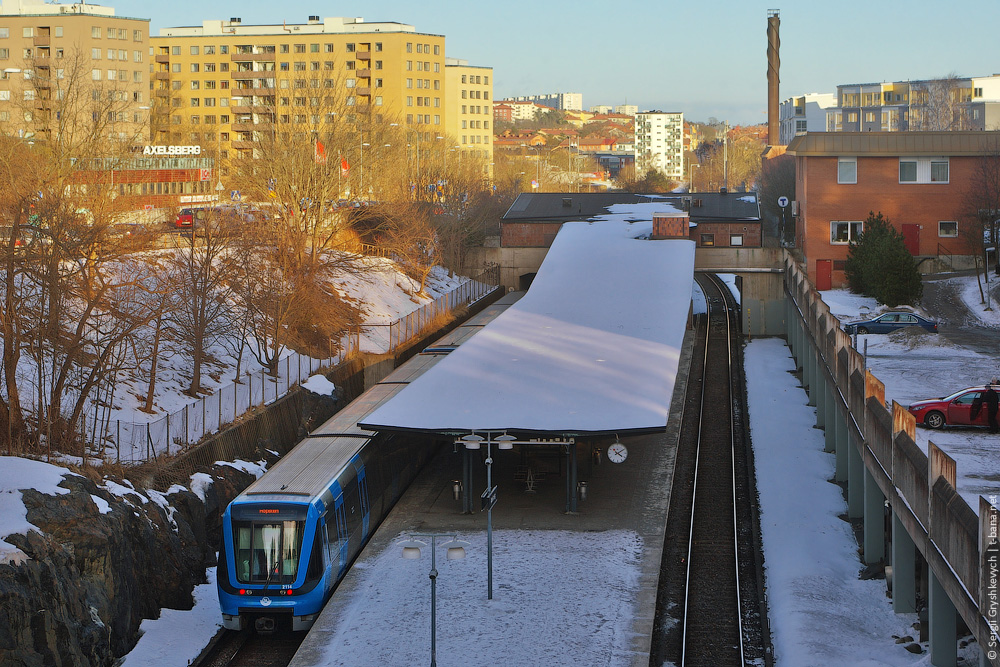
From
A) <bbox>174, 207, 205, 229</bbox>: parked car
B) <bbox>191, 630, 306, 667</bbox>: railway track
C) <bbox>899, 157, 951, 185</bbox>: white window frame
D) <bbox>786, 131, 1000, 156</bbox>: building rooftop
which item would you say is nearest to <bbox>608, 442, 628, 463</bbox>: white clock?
<bbox>191, 630, 306, 667</bbox>: railway track

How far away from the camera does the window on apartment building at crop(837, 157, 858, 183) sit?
201ft

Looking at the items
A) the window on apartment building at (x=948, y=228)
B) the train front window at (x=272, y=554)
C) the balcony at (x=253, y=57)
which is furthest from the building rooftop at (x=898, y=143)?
the balcony at (x=253, y=57)

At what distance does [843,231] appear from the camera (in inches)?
2429

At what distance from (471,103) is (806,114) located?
51128 millimetres

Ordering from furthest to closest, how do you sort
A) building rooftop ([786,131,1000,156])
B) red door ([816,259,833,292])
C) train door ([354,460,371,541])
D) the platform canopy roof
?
red door ([816,259,833,292]) → building rooftop ([786,131,1000,156]) → the platform canopy roof → train door ([354,460,371,541])

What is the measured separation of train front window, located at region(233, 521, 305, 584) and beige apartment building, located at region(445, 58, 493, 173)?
5617 inches

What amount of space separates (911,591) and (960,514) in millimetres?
6293

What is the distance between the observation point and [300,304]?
4475 cm

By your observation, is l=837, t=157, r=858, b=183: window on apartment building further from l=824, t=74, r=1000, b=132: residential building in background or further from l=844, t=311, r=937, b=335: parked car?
l=824, t=74, r=1000, b=132: residential building in background

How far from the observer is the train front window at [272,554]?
20891mm

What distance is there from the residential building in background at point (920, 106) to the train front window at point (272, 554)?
111347 mm

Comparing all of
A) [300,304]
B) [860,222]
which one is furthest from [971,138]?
[300,304]

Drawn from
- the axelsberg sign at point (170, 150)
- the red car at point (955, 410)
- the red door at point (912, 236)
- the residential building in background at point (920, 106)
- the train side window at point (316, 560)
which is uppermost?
the residential building in background at point (920, 106)

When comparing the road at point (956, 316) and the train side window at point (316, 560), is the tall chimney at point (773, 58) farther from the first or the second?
the train side window at point (316, 560)
